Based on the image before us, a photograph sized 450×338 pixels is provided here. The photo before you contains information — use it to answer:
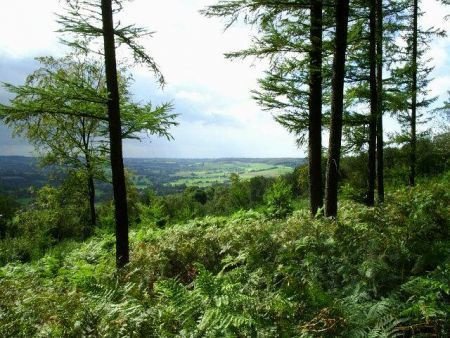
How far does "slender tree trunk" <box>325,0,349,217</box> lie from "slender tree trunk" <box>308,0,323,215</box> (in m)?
1.63

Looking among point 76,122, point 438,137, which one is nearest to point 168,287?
point 76,122

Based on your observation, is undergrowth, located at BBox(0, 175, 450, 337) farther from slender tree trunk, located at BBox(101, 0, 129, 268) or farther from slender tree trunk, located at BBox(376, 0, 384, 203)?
slender tree trunk, located at BBox(376, 0, 384, 203)

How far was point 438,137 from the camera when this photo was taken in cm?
2791

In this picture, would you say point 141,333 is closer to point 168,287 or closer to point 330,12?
point 168,287

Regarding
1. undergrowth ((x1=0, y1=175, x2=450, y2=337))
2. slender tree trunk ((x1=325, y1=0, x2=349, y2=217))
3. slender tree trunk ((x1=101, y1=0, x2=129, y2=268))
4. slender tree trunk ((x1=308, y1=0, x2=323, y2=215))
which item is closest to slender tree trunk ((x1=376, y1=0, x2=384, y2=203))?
slender tree trunk ((x1=308, y1=0, x2=323, y2=215))

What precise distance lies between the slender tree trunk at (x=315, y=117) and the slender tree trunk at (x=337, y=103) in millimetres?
1627

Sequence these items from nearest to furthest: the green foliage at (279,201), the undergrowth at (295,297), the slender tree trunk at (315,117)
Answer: the undergrowth at (295,297)
the slender tree trunk at (315,117)
the green foliage at (279,201)

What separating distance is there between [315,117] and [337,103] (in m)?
2.00

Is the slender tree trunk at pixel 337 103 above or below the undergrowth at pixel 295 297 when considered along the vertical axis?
above

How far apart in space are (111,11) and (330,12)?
231 inches

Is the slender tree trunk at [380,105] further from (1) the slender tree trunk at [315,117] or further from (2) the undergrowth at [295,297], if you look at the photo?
(2) the undergrowth at [295,297]

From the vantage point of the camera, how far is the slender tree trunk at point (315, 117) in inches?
416

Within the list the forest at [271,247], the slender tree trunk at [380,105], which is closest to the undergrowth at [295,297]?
the forest at [271,247]

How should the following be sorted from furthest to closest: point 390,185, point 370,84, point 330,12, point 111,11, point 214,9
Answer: point 390,185
point 370,84
point 330,12
point 214,9
point 111,11
